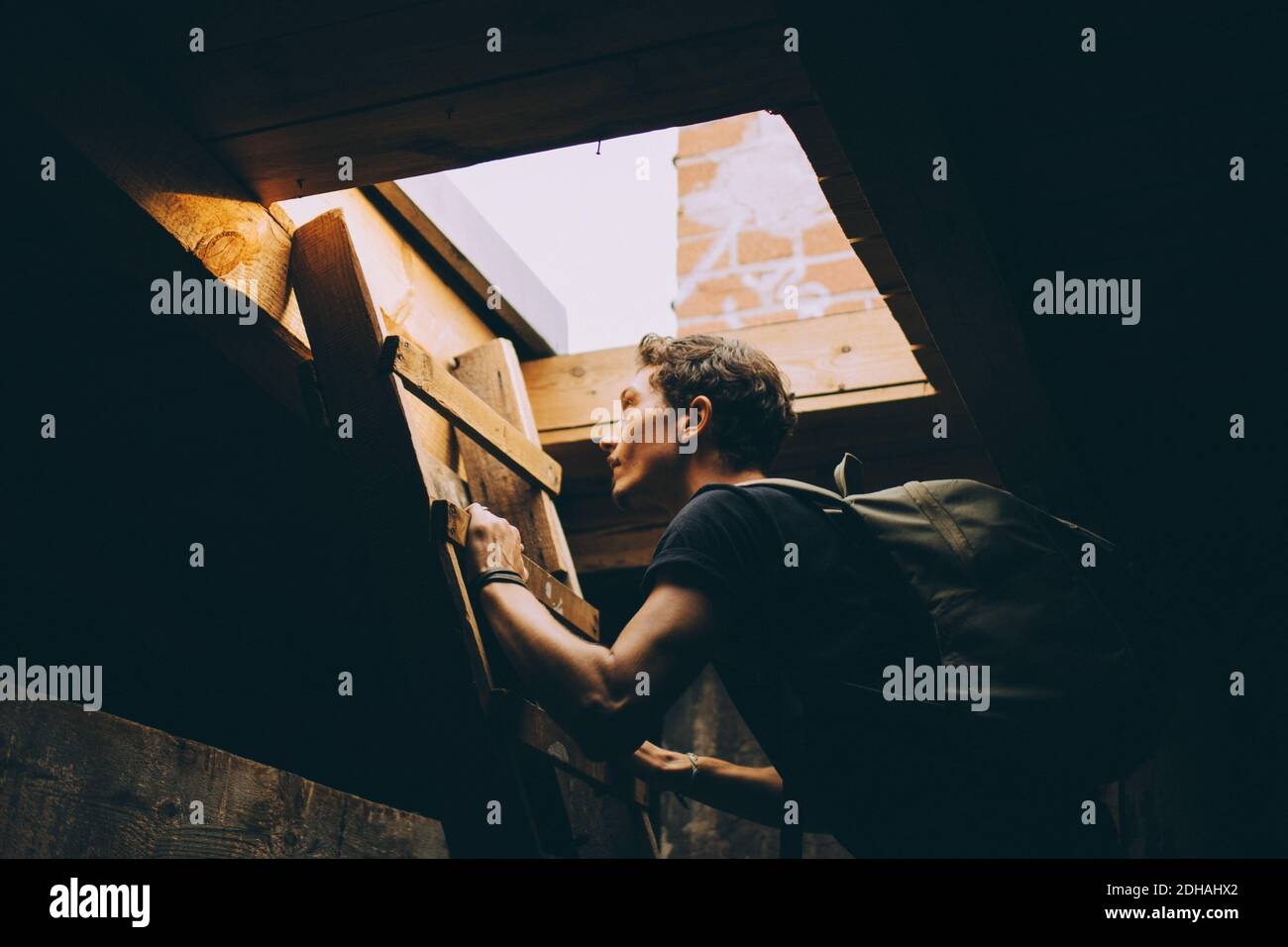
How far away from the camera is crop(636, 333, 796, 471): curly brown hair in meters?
2.83

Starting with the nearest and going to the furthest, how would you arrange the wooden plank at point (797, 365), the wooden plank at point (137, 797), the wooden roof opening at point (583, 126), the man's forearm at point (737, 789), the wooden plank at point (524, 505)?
the wooden plank at point (137, 797) → the wooden roof opening at point (583, 126) → the man's forearm at point (737, 789) → the wooden plank at point (524, 505) → the wooden plank at point (797, 365)

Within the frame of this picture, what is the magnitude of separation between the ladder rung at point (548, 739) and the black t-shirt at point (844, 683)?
50 cm

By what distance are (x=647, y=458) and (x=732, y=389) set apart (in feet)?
0.82

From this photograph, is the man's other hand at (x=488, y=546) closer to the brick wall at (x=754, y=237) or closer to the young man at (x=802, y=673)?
the young man at (x=802, y=673)

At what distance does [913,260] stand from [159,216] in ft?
4.66

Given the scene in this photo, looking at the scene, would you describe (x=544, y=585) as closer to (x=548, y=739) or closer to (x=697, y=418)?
(x=548, y=739)

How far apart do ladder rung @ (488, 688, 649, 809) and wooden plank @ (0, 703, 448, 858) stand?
437 mm

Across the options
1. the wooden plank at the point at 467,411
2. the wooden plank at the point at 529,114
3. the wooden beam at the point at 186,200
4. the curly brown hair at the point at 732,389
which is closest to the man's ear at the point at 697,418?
the curly brown hair at the point at 732,389

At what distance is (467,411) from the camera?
2777 millimetres

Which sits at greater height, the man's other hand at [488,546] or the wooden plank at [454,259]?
the wooden plank at [454,259]

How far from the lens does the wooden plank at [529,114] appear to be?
2.23 metres

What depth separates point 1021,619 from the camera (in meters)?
2.05

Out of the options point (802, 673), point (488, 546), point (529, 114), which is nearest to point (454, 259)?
point (529, 114)

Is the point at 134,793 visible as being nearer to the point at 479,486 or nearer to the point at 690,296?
the point at 479,486
